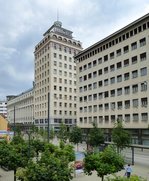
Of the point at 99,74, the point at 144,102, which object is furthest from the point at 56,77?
the point at 144,102

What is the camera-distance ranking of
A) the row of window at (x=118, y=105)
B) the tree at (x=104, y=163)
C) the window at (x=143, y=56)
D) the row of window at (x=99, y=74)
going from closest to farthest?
the tree at (x=104, y=163) < the window at (x=143, y=56) < the row of window at (x=99, y=74) < the row of window at (x=118, y=105)

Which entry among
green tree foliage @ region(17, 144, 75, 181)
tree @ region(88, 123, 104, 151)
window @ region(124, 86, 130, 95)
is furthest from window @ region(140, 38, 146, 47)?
green tree foliage @ region(17, 144, 75, 181)

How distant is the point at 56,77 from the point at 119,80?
155 ft

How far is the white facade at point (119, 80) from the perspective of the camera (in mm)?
58594

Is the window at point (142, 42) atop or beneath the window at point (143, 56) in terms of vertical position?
atop

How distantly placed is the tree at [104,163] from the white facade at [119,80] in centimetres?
3539

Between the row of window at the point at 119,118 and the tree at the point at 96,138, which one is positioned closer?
the tree at the point at 96,138

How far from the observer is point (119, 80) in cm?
6538

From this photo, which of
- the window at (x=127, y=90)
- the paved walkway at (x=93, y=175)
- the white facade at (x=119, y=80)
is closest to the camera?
the paved walkway at (x=93, y=175)

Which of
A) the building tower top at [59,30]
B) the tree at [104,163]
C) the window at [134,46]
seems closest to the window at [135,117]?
the window at [134,46]

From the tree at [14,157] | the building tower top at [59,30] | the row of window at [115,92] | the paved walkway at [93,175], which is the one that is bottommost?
the paved walkway at [93,175]

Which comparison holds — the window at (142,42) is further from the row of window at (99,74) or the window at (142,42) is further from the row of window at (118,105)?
the row of window at (118,105)

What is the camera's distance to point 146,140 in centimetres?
5850

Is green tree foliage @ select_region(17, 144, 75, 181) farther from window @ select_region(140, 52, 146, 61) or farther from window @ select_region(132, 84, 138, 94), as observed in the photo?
window @ select_region(132, 84, 138, 94)
